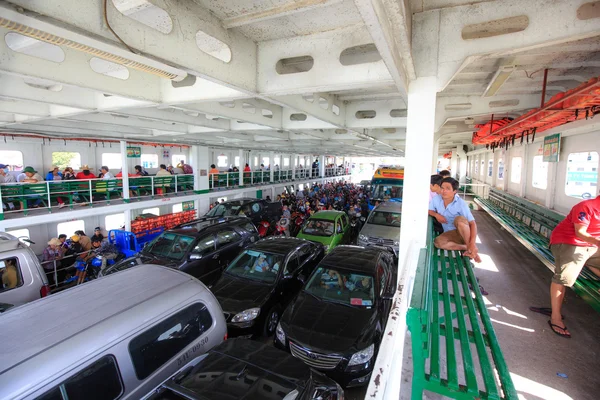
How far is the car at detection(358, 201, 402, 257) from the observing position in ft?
27.1

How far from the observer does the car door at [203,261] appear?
6508 mm

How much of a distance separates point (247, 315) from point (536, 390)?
153 inches

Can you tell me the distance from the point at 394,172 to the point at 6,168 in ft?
56.0

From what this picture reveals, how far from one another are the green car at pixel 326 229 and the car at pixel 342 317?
9.37 ft

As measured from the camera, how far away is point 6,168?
33.9 feet

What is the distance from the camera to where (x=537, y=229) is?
8141mm

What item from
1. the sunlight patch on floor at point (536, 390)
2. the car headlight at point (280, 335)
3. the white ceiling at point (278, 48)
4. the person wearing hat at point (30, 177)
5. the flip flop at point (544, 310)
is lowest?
the sunlight patch on floor at point (536, 390)

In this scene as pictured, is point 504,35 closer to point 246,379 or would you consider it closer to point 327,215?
point 246,379

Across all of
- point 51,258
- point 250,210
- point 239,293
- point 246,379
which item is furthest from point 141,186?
point 246,379

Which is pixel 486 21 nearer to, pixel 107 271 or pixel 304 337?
pixel 304 337

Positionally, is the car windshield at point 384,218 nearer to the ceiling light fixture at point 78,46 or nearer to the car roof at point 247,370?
the car roof at point 247,370

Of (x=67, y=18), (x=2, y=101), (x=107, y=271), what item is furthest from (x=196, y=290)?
(x=2, y=101)

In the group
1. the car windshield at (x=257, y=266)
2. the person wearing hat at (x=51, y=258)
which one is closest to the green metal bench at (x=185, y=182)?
the person wearing hat at (x=51, y=258)

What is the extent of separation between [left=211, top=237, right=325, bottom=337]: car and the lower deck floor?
2.39 meters
